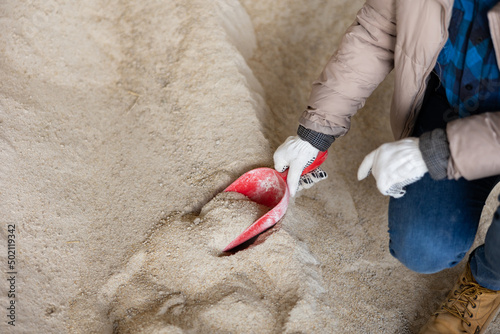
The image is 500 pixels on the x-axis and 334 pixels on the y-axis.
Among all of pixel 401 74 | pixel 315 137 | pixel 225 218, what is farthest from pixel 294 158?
pixel 401 74

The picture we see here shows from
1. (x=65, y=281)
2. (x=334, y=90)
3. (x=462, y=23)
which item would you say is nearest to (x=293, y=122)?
(x=334, y=90)

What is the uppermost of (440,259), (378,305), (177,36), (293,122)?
(177,36)

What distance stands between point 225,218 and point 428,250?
641 mm

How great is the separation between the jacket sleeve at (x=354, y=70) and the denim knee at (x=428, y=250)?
409mm

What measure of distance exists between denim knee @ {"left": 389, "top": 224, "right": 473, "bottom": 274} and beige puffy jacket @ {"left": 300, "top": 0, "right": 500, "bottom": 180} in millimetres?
267

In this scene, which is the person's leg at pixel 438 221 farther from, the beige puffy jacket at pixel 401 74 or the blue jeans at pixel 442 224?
the beige puffy jacket at pixel 401 74

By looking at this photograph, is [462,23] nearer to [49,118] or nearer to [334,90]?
[334,90]

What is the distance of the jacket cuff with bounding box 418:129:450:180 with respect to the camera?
1082 mm

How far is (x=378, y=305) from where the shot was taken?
4.72 ft

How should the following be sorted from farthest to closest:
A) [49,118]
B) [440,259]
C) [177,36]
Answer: [177,36]
[49,118]
[440,259]

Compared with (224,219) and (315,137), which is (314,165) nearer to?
(315,137)

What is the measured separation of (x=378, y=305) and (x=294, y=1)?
1.57 m

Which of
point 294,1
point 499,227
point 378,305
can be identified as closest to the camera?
A: point 499,227

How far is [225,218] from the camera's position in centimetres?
138
